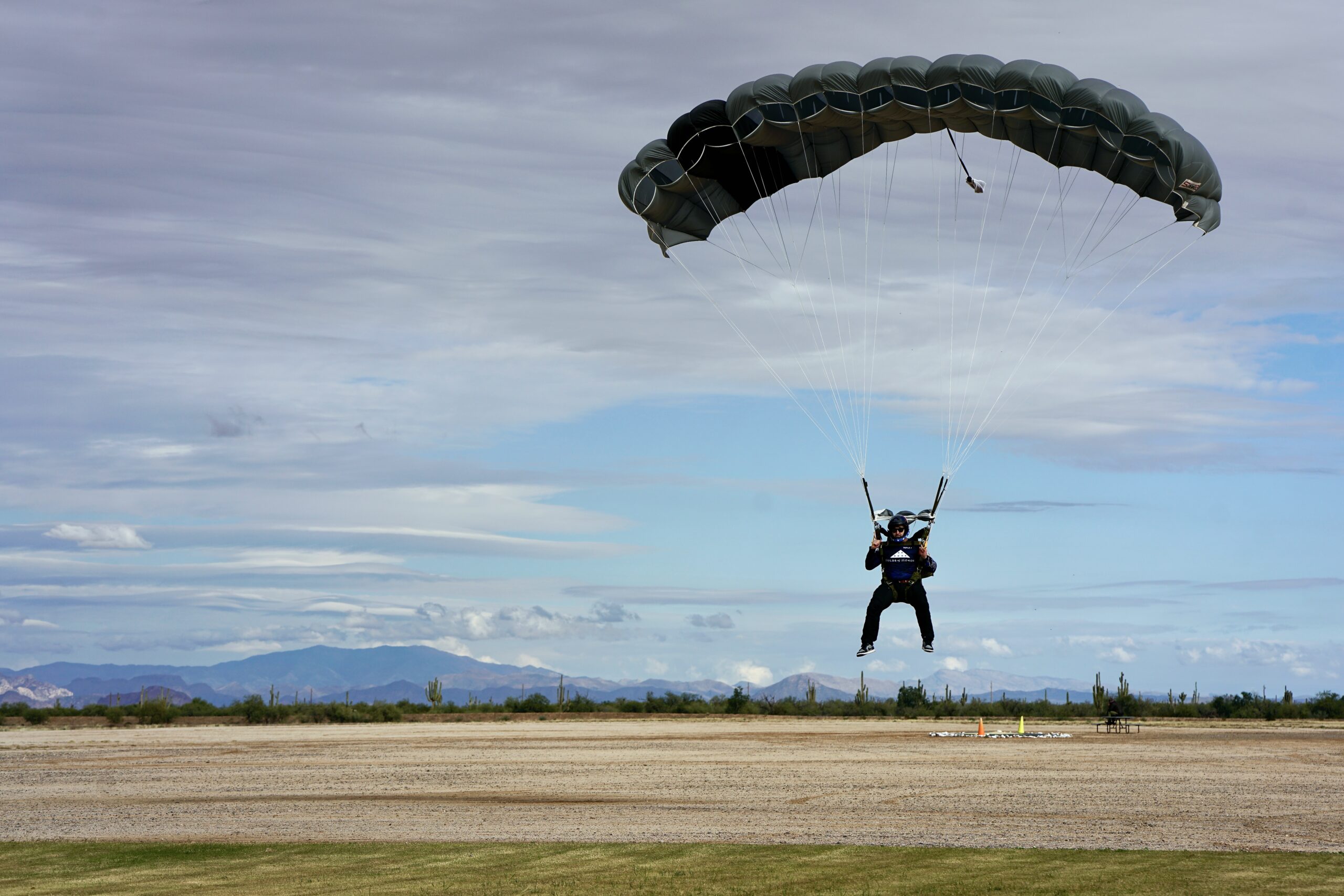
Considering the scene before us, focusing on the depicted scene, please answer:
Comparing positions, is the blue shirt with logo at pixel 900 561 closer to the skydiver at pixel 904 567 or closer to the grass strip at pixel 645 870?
the skydiver at pixel 904 567

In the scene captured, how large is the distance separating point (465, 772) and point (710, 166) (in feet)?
47.2

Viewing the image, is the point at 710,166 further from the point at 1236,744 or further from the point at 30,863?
the point at 1236,744

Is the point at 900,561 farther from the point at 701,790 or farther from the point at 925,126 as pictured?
the point at 925,126

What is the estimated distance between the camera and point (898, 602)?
784 inches

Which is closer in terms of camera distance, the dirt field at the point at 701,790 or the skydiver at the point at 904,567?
the dirt field at the point at 701,790

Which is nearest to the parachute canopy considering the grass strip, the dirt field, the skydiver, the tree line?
the skydiver

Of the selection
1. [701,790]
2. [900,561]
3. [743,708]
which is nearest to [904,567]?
[900,561]

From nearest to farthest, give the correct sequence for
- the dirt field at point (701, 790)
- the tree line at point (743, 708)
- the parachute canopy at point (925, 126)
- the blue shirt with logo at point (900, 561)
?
the dirt field at point (701, 790) < the parachute canopy at point (925, 126) < the blue shirt with logo at point (900, 561) < the tree line at point (743, 708)

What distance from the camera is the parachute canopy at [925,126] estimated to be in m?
18.7

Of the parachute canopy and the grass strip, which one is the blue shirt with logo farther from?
the parachute canopy

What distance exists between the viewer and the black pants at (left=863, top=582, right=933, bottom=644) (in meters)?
19.6

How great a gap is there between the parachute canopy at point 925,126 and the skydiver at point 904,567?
636 centimetres

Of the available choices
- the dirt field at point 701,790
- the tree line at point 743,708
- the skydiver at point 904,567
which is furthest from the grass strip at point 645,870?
the tree line at point 743,708

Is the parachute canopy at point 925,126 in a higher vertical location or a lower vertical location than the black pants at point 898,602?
higher
